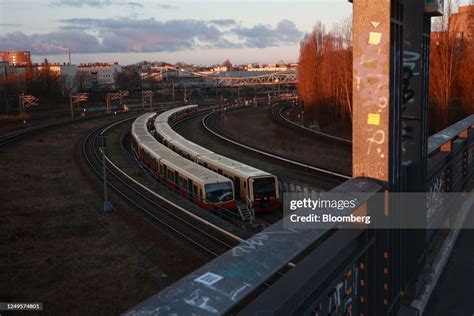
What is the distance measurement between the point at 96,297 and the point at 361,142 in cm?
874

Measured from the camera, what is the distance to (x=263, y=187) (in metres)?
18.1

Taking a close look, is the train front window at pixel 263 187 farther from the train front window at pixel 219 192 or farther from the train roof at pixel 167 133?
the train roof at pixel 167 133

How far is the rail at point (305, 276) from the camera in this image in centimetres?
178

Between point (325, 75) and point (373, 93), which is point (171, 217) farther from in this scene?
point (325, 75)

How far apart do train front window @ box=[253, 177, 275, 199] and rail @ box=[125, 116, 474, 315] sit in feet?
43.6

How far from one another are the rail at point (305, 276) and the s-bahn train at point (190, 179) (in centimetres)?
1283

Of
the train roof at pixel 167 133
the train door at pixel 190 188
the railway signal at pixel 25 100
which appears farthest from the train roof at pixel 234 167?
the railway signal at pixel 25 100

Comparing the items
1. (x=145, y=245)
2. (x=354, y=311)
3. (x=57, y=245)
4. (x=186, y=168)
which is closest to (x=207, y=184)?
(x=186, y=168)

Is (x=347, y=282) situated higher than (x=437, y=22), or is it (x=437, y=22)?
(x=437, y=22)

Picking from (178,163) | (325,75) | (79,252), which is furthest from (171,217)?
(325,75)

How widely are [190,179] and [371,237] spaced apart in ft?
49.7

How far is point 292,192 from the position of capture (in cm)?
2070

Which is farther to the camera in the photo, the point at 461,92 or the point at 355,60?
the point at 461,92

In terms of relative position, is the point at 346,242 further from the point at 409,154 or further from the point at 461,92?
the point at 461,92
